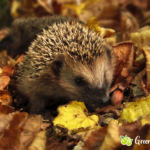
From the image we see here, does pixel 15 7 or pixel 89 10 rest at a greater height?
pixel 15 7

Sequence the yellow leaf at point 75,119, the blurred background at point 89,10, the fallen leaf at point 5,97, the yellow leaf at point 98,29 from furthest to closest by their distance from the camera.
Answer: the blurred background at point 89,10, the yellow leaf at point 98,29, the fallen leaf at point 5,97, the yellow leaf at point 75,119

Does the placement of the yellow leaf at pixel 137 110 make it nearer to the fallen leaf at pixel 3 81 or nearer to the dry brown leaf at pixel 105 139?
the dry brown leaf at pixel 105 139

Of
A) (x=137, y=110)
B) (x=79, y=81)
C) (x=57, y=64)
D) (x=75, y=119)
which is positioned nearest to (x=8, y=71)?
(x=57, y=64)

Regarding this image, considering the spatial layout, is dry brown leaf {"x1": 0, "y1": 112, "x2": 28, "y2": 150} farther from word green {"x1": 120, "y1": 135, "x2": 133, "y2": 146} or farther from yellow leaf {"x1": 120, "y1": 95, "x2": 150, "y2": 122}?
yellow leaf {"x1": 120, "y1": 95, "x2": 150, "y2": 122}

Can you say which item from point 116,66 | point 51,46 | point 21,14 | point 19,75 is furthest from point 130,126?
point 21,14

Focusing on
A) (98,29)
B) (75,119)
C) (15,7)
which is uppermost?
(15,7)

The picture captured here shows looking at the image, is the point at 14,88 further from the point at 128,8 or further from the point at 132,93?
the point at 128,8

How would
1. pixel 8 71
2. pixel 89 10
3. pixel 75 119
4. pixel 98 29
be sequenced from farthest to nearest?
pixel 89 10
pixel 98 29
pixel 8 71
pixel 75 119

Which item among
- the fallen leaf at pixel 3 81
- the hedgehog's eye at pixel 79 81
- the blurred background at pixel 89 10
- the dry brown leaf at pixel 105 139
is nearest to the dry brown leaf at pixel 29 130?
the dry brown leaf at pixel 105 139

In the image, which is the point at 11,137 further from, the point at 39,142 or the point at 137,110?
the point at 137,110

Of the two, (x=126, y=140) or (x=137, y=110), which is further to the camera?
(x=137, y=110)
